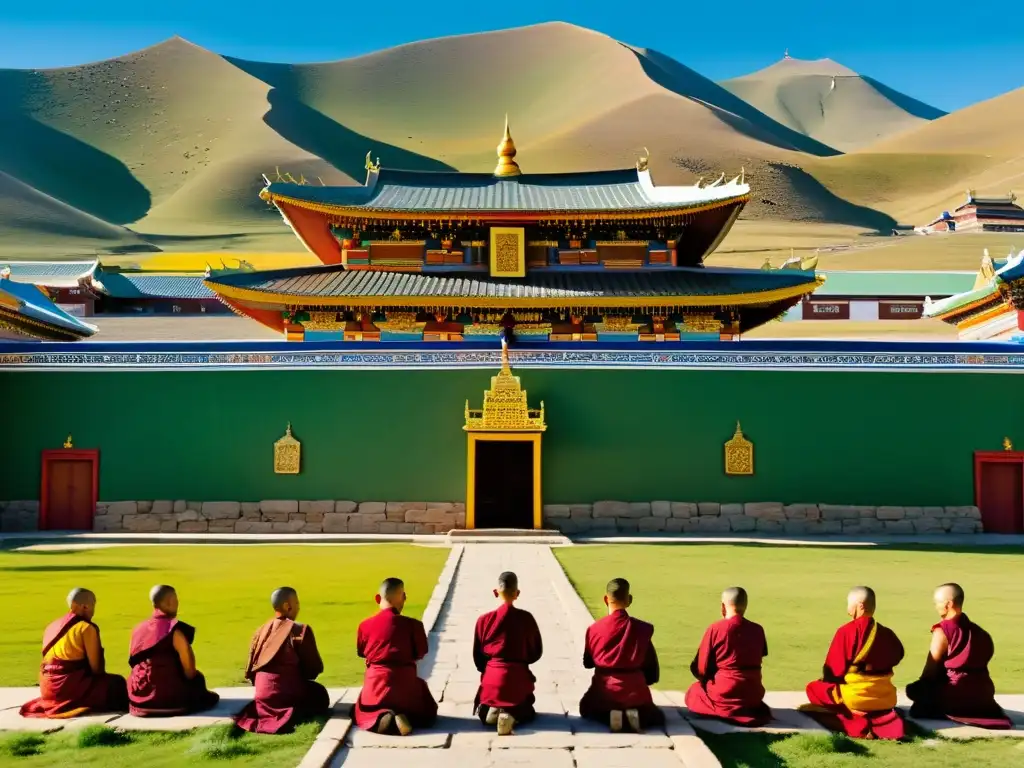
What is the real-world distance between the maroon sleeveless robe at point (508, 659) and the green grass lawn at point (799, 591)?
57.4 inches

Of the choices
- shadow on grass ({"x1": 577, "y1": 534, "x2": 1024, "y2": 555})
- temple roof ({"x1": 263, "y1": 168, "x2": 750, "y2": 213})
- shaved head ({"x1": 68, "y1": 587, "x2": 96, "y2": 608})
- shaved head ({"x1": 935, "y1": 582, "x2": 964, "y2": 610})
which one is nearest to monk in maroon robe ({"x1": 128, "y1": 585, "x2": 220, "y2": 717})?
shaved head ({"x1": 68, "y1": 587, "x2": 96, "y2": 608})

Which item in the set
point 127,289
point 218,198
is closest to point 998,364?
point 127,289

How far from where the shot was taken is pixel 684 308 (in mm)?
18922

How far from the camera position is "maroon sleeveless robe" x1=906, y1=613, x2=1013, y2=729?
6.18 meters

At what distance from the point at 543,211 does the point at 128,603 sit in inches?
467

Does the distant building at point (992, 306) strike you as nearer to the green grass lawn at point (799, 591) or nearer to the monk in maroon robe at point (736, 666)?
the green grass lawn at point (799, 591)

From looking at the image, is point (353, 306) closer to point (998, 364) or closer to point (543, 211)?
point (543, 211)

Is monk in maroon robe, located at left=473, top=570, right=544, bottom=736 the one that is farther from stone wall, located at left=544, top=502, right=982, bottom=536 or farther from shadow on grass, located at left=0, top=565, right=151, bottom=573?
stone wall, located at left=544, top=502, right=982, bottom=536

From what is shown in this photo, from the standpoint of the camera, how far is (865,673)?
613cm

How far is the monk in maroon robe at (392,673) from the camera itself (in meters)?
6.02

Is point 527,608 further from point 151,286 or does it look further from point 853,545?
point 151,286

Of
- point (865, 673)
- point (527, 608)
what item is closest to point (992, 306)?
point (527, 608)

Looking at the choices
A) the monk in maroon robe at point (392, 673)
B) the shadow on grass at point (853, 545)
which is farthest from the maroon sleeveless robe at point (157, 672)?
the shadow on grass at point (853, 545)

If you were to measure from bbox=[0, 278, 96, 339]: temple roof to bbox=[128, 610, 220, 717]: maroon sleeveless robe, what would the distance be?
45.0 ft
